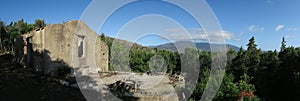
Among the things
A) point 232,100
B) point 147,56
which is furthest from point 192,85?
point 147,56

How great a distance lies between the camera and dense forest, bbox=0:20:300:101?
56.7ft

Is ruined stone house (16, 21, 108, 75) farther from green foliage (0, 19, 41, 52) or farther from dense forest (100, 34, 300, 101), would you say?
green foliage (0, 19, 41, 52)

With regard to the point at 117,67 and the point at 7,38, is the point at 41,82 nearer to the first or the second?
the point at 117,67

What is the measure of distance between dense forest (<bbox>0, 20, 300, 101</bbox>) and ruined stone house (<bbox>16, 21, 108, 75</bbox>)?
5828mm

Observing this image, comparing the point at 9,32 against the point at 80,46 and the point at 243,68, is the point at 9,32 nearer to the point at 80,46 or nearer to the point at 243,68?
the point at 80,46

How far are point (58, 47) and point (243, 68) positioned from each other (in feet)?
86.0

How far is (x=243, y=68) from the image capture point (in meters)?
30.3

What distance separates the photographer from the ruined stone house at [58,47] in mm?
11750

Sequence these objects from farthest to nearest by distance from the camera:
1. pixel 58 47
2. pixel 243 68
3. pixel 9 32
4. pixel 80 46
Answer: pixel 243 68 → pixel 9 32 → pixel 80 46 → pixel 58 47

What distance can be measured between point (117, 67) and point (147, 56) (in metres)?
8.01

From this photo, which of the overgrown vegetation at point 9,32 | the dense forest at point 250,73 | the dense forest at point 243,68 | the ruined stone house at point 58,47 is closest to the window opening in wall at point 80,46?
the ruined stone house at point 58,47

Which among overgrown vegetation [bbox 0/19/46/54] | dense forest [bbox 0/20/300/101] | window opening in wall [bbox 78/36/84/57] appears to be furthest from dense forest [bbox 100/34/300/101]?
overgrown vegetation [bbox 0/19/46/54]

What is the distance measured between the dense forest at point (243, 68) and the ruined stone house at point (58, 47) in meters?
5.83

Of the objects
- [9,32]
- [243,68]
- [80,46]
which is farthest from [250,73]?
[9,32]
